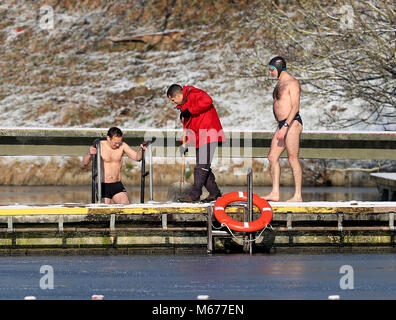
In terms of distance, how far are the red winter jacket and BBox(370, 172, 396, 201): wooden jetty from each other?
9339mm

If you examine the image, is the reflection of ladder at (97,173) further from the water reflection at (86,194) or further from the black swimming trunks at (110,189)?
the water reflection at (86,194)

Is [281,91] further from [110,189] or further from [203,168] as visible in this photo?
[110,189]

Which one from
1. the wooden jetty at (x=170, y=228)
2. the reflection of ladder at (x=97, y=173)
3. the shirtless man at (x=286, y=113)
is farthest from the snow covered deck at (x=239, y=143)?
the wooden jetty at (x=170, y=228)

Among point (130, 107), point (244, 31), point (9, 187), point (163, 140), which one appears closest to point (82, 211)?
point (163, 140)

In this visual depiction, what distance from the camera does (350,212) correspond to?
57.0 ft

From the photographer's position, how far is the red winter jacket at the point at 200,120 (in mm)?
17156

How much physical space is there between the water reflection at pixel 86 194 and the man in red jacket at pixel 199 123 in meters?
10.1

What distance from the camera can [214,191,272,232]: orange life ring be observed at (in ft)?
54.7

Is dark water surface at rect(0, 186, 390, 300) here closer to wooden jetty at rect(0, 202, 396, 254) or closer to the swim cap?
wooden jetty at rect(0, 202, 396, 254)

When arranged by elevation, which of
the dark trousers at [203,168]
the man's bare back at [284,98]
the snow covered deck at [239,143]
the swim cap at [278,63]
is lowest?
the dark trousers at [203,168]

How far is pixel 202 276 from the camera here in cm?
1457

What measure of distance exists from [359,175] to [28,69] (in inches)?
693

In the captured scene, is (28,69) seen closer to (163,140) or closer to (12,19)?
(12,19)

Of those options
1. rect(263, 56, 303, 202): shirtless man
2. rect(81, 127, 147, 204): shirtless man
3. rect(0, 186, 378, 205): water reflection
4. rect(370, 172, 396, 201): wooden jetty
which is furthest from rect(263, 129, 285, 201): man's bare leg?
rect(0, 186, 378, 205): water reflection
